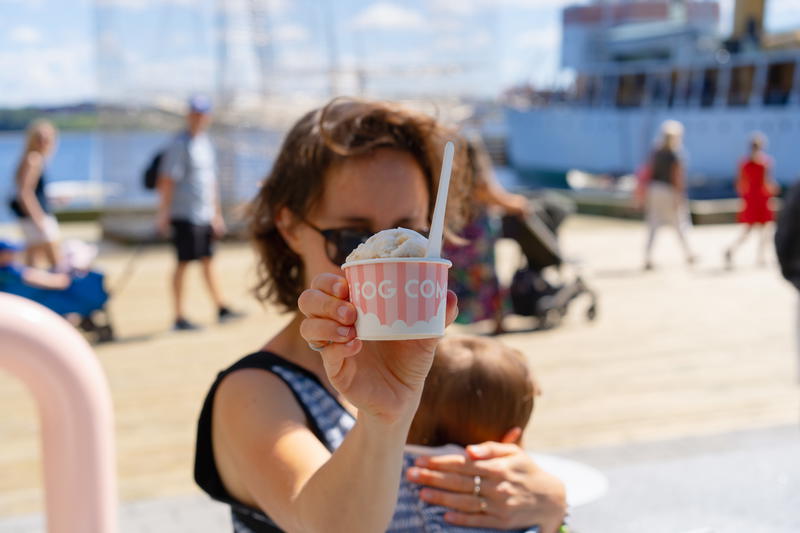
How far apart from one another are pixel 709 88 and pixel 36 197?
110 ft

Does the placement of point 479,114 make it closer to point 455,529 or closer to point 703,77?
point 455,529

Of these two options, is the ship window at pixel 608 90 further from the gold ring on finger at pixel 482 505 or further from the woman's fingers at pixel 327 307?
the woman's fingers at pixel 327 307

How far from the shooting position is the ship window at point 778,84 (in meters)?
33.1

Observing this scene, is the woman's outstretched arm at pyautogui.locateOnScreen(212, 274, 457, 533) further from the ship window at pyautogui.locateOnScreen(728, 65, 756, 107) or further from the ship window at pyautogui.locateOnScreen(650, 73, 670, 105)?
the ship window at pyautogui.locateOnScreen(650, 73, 670, 105)

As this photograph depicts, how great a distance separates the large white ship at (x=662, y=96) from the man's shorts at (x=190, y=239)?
28.1m

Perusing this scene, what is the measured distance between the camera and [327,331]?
46.8 inches

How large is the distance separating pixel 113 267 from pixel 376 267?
11.3m

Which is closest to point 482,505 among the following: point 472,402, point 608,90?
point 472,402

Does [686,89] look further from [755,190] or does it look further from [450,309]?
[450,309]

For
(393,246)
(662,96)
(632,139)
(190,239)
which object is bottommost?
(632,139)

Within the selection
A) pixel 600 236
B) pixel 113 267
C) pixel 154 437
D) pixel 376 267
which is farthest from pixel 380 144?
pixel 600 236

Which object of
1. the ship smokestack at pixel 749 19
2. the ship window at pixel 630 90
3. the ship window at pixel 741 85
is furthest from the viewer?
the ship window at pixel 630 90

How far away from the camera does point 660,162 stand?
1098 cm

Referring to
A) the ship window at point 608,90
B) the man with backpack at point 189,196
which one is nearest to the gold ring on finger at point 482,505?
the man with backpack at point 189,196
